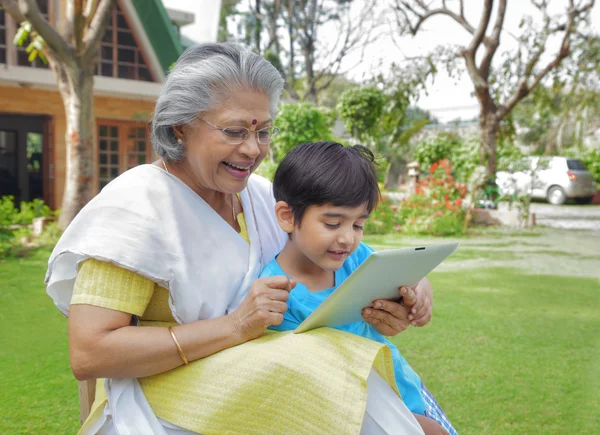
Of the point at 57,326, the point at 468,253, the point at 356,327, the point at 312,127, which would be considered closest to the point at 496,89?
the point at 312,127

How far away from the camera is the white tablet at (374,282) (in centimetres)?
142

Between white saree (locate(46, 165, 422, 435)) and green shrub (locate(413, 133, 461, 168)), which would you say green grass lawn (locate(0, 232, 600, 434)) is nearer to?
white saree (locate(46, 165, 422, 435))

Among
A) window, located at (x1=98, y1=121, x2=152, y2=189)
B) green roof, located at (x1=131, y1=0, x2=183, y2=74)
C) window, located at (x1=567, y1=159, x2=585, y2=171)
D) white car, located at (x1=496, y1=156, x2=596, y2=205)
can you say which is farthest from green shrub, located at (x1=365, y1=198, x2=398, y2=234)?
window, located at (x1=567, y1=159, x2=585, y2=171)

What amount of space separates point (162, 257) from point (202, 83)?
511mm

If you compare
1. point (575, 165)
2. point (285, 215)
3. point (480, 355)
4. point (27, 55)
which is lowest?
point (480, 355)

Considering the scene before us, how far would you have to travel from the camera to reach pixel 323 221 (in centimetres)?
176

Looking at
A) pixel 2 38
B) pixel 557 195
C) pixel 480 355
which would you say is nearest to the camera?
pixel 480 355

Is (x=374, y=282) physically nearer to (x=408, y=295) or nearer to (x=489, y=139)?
(x=408, y=295)

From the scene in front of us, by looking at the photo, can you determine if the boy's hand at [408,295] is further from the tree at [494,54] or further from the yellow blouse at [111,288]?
the tree at [494,54]

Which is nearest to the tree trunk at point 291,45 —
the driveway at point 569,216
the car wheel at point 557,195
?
the car wheel at point 557,195

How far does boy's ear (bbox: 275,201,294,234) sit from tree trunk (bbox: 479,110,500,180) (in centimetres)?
1075

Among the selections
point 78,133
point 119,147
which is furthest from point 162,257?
point 119,147

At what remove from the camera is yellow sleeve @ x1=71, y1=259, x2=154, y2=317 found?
5.04 ft

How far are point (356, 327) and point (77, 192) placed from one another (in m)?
6.79
